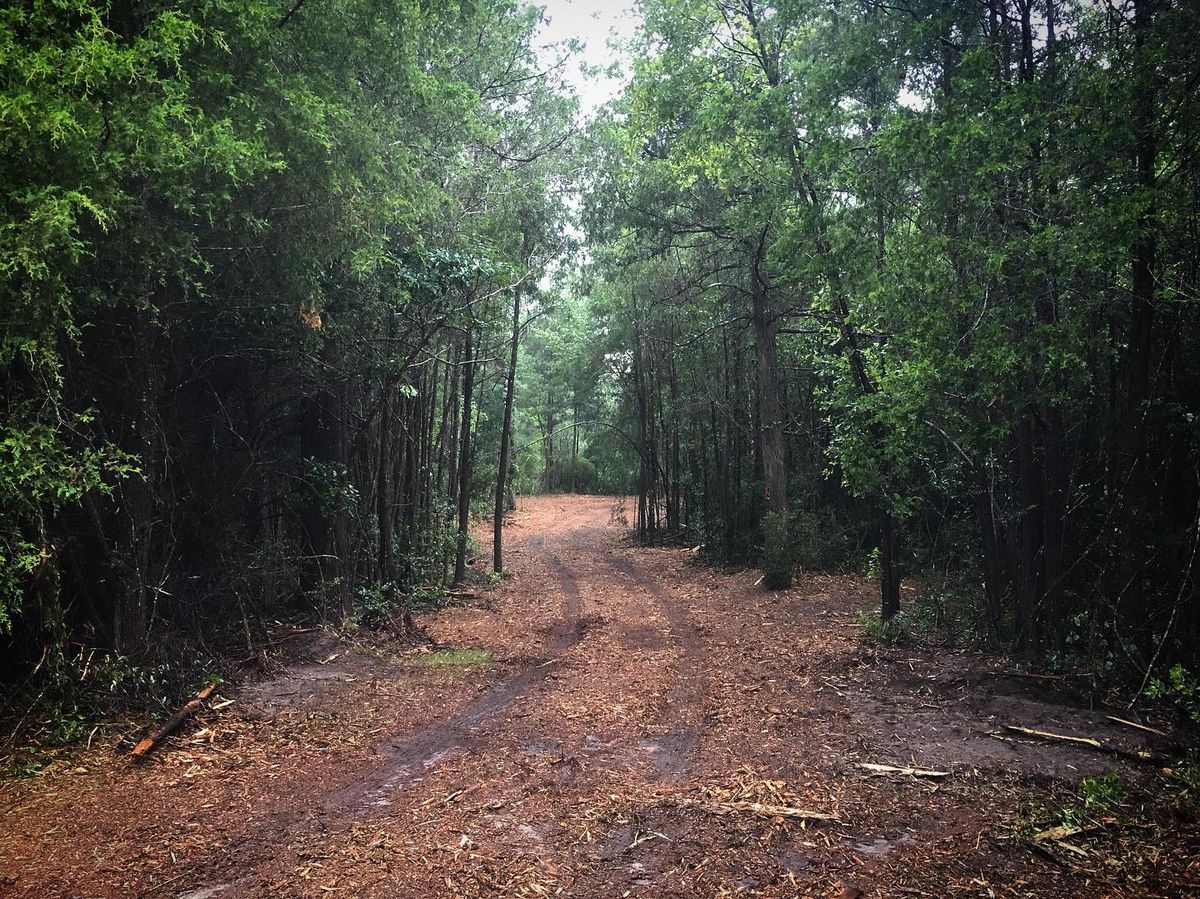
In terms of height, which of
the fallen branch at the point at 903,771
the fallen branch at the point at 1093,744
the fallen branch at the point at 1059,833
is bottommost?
the fallen branch at the point at 903,771

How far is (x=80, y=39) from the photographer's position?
390cm

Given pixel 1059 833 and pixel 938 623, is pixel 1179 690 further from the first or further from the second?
pixel 938 623

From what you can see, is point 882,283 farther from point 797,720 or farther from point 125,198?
point 125,198

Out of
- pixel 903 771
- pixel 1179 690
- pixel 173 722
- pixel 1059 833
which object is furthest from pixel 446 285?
pixel 1179 690

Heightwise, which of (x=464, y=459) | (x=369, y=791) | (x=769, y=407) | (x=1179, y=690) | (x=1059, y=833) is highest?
(x=769, y=407)

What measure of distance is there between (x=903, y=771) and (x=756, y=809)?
111 cm

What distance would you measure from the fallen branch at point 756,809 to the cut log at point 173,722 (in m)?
3.70

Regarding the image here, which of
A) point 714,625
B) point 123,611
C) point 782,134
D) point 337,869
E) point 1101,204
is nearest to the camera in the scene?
point 337,869

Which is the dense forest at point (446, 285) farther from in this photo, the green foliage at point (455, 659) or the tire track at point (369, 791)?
the tire track at point (369, 791)

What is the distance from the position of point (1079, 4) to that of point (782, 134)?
3.01 meters

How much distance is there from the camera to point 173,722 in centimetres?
512

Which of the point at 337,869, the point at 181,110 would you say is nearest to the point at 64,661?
the point at 337,869

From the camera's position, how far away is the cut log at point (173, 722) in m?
4.75

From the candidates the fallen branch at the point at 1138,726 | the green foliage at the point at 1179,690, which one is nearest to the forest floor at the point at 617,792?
the fallen branch at the point at 1138,726
